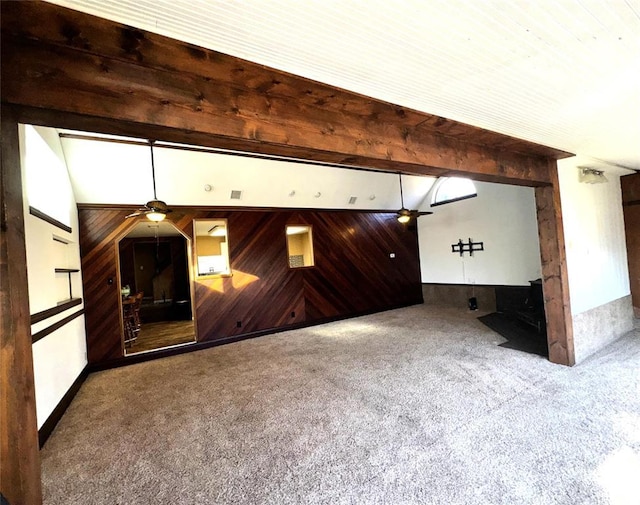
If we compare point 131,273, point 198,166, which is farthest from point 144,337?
point 198,166

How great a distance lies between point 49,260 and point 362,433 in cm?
356

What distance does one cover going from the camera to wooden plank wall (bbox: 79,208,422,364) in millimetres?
4719

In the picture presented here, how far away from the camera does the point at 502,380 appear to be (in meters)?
3.21

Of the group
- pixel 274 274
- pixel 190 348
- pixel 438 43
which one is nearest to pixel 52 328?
pixel 190 348

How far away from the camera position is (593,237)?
161 inches

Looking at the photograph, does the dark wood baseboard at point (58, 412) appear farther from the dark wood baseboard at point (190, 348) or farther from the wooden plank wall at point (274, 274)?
the wooden plank wall at point (274, 274)

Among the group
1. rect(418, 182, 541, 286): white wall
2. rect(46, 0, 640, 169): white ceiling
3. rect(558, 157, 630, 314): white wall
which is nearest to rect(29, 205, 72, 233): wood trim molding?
rect(46, 0, 640, 169): white ceiling

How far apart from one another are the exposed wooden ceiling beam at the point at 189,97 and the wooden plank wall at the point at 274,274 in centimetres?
406

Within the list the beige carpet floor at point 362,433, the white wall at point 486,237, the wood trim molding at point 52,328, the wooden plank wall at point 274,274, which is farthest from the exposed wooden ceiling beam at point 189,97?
the white wall at point 486,237

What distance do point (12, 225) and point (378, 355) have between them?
13.4ft

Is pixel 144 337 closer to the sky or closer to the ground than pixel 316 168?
closer to the ground

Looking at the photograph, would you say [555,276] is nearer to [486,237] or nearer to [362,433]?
[362,433]

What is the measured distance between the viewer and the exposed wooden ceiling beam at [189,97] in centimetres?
125

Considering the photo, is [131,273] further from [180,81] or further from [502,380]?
[502,380]
